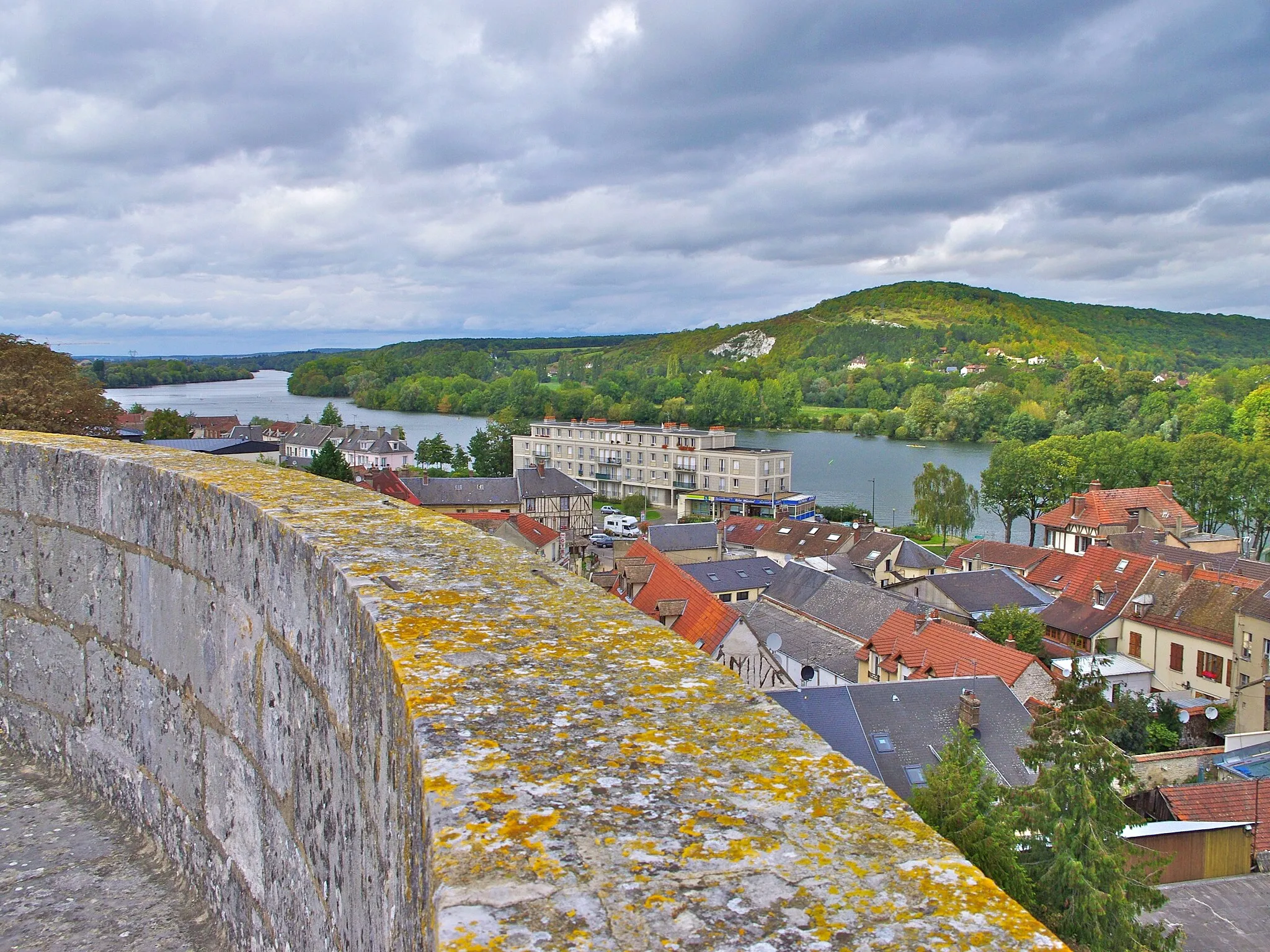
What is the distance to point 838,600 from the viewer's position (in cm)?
3083

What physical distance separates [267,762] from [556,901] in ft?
6.06

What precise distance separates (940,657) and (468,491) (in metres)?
29.1

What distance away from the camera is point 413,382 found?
152875mm

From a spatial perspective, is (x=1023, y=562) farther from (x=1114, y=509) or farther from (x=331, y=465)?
(x=331, y=465)

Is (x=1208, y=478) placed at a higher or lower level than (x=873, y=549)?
higher

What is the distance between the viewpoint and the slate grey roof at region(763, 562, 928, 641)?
28.9m

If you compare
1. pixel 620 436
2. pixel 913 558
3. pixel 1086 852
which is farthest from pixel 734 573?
pixel 620 436

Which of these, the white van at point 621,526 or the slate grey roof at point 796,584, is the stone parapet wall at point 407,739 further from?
the white van at point 621,526

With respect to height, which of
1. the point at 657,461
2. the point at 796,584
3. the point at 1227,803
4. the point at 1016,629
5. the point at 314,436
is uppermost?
the point at 314,436

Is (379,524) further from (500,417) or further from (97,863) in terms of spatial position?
(500,417)

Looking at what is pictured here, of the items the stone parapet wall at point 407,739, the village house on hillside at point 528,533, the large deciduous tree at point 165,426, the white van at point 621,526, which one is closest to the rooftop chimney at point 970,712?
the stone parapet wall at point 407,739

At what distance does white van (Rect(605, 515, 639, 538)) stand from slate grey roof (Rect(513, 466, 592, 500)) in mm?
3654

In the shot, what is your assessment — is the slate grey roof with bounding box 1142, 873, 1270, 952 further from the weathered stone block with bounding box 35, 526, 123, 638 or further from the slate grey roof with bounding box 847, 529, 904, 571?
the slate grey roof with bounding box 847, 529, 904, 571

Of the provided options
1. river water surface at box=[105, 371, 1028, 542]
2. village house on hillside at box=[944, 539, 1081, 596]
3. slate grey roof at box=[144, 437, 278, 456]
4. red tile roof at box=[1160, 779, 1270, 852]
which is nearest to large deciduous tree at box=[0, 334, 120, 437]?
red tile roof at box=[1160, 779, 1270, 852]
